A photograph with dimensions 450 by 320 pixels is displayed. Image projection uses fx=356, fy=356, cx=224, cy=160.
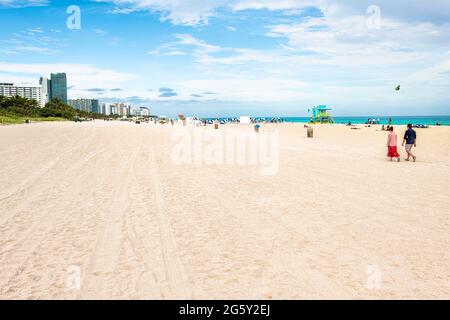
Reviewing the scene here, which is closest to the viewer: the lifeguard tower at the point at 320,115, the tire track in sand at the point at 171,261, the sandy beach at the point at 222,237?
the tire track in sand at the point at 171,261

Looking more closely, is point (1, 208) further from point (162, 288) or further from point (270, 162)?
point (270, 162)

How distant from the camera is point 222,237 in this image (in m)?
5.61

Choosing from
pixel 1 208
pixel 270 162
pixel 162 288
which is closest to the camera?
pixel 162 288

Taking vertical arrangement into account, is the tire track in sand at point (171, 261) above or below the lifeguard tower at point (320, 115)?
below

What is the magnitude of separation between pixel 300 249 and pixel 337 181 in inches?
235

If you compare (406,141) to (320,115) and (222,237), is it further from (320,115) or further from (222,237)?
(320,115)

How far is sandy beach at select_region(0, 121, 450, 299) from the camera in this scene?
399cm

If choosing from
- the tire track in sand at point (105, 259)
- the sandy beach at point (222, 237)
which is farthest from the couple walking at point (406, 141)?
the tire track in sand at point (105, 259)

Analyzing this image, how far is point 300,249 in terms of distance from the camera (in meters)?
5.10

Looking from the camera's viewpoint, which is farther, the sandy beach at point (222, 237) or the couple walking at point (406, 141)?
the couple walking at point (406, 141)

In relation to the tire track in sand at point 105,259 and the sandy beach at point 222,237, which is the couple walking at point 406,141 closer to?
the sandy beach at point 222,237

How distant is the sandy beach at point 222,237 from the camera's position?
3994 mm

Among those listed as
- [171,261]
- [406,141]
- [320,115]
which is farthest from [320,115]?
[171,261]

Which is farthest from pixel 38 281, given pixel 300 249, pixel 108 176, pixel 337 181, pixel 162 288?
pixel 337 181
